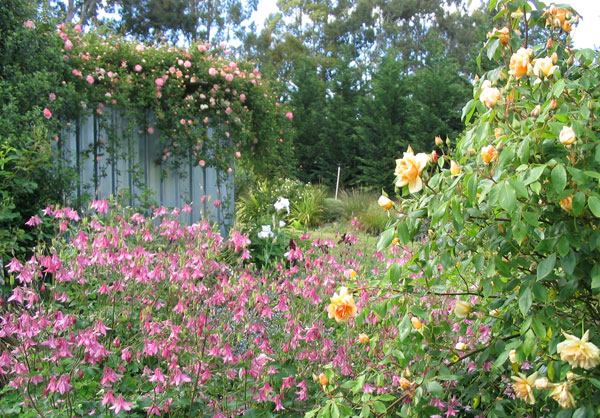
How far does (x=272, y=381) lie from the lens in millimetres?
1794

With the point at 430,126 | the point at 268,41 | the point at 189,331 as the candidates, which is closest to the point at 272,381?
the point at 189,331

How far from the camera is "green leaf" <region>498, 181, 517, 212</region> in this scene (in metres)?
1.03

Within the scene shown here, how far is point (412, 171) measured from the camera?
3.99 feet

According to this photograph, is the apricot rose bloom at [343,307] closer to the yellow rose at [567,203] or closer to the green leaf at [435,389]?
the green leaf at [435,389]

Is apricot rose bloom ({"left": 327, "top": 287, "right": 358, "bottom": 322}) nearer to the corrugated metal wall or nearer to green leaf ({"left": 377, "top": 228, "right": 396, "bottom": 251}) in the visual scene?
green leaf ({"left": 377, "top": 228, "right": 396, "bottom": 251})

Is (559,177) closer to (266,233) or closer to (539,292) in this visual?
Answer: (539,292)

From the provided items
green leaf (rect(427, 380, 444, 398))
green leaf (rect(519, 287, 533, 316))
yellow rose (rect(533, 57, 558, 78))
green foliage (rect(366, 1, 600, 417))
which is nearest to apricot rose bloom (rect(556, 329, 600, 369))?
green foliage (rect(366, 1, 600, 417))

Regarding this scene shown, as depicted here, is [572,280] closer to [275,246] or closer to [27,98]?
[27,98]

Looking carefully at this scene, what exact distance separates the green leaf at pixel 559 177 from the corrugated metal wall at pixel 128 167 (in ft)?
10.9

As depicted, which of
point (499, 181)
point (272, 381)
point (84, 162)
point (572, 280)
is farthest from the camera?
point (84, 162)

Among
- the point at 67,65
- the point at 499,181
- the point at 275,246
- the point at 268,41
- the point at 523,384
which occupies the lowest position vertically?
the point at 275,246

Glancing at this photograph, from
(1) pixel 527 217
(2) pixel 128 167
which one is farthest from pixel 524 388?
(2) pixel 128 167

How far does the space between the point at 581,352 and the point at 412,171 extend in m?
0.48

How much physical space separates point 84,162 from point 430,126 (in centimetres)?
1032
